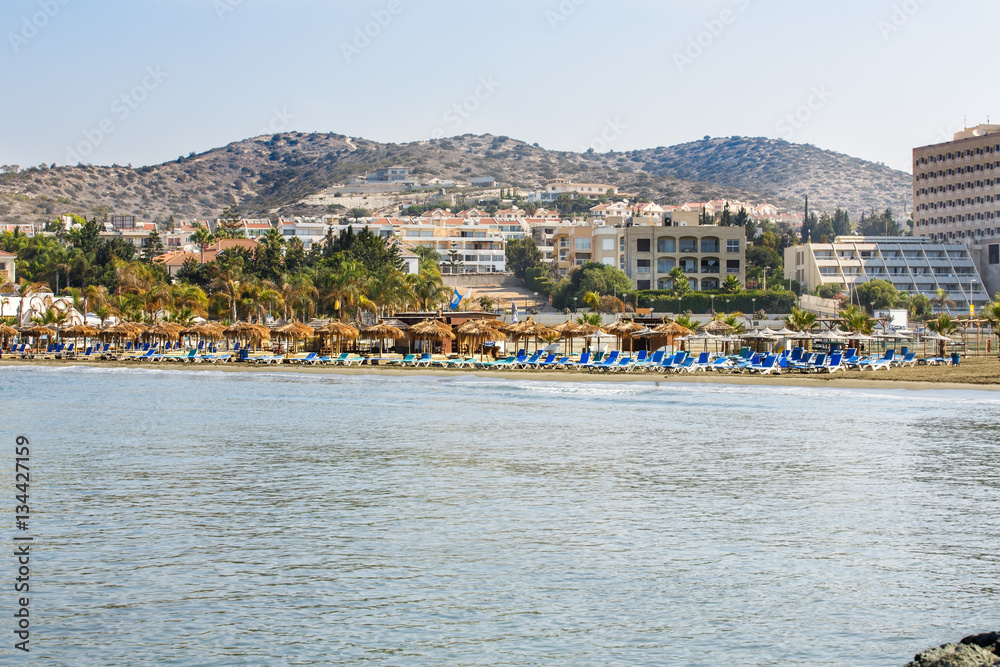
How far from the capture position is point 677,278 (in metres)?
88.4

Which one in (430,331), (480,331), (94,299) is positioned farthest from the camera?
(94,299)

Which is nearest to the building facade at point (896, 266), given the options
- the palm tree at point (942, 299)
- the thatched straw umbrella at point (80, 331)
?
the palm tree at point (942, 299)

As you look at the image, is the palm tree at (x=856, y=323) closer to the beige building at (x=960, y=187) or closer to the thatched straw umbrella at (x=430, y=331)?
the thatched straw umbrella at (x=430, y=331)

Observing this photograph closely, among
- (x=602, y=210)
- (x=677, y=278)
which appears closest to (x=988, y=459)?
(x=677, y=278)

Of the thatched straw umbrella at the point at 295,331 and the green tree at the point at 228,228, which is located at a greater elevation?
the green tree at the point at 228,228

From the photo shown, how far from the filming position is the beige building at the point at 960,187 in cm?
11141

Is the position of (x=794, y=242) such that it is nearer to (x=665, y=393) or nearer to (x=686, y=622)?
(x=665, y=393)

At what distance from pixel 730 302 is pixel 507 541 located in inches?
2917

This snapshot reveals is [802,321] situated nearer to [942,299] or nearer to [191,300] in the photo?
[191,300]

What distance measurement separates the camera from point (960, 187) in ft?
380

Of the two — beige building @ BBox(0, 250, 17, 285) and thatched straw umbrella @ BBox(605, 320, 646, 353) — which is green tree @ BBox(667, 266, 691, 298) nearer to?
thatched straw umbrella @ BBox(605, 320, 646, 353)

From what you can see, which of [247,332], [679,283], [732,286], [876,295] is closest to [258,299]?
[247,332]

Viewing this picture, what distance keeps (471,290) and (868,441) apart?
84092 millimetres

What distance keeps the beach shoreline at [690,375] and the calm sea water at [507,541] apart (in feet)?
34.0
